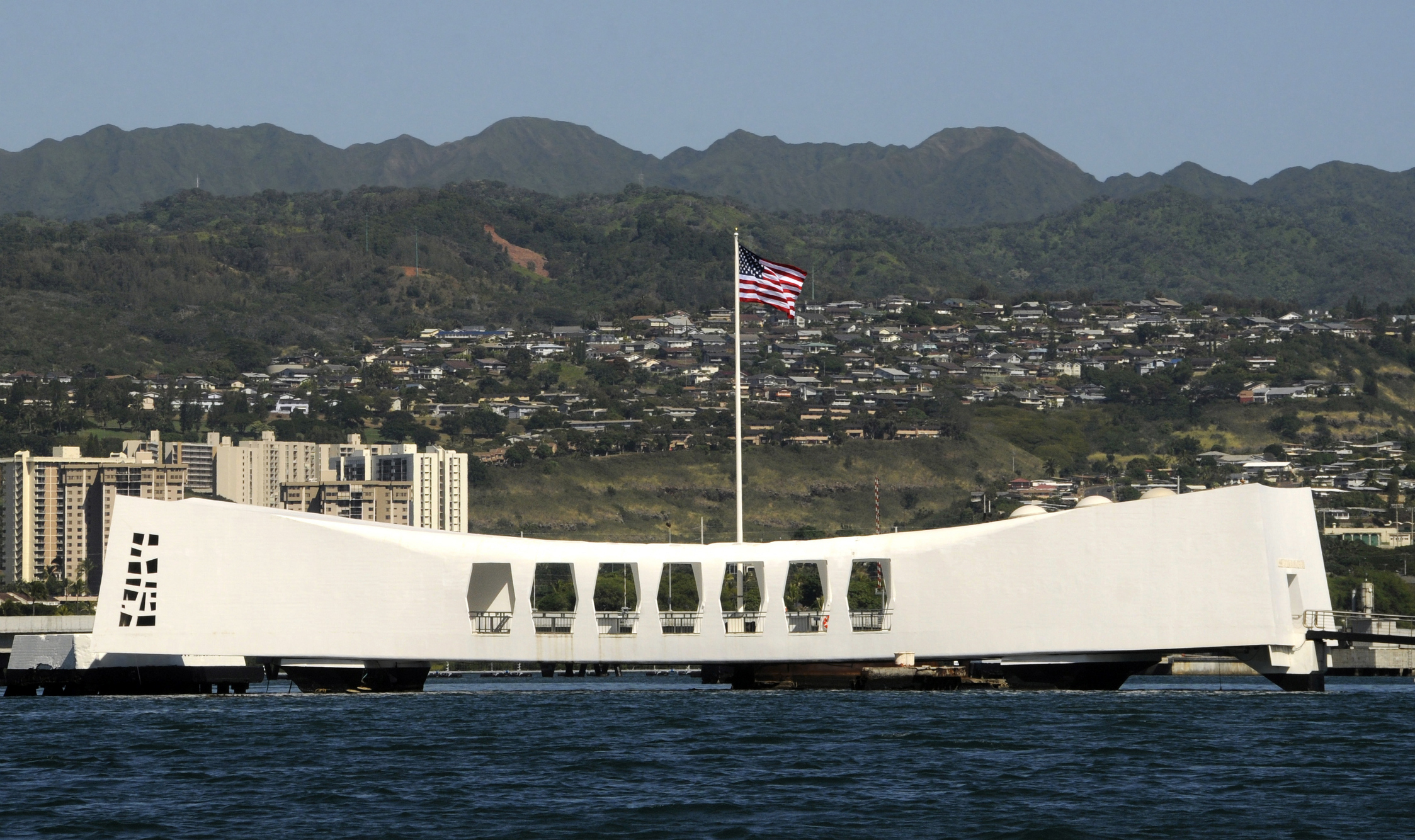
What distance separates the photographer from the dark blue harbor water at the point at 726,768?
2922cm

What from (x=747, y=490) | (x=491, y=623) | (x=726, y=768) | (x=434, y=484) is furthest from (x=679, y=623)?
(x=434, y=484)

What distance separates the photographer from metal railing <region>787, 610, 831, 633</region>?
50750 mm

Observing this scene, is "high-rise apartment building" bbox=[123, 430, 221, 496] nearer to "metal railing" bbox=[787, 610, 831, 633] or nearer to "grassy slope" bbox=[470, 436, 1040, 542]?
"grassy slope" bbox=[470, 436, 1040, 542]

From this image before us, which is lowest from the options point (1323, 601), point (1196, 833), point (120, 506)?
point (1196, 833)

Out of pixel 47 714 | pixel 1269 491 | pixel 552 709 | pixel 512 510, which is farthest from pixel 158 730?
pixel 512 510

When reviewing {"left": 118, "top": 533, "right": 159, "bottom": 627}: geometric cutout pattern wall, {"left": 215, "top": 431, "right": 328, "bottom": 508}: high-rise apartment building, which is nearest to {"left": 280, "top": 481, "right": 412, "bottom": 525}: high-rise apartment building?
{"left": 215, "top": 431, "right": 328, "bottom": 508}: high-rise apartment building

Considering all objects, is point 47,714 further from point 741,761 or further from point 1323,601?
point 1323,601

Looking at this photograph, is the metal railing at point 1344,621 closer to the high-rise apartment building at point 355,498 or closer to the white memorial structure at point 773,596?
the white memorial structure at point 773,596

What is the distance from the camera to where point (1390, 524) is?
156m

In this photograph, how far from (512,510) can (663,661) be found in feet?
379

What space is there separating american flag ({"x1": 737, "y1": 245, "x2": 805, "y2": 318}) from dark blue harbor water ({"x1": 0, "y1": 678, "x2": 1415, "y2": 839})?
1069 cm

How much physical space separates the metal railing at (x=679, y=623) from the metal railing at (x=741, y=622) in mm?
798

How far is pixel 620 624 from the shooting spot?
51.0 meters

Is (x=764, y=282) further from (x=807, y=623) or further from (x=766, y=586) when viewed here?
(x=807, y=623)
